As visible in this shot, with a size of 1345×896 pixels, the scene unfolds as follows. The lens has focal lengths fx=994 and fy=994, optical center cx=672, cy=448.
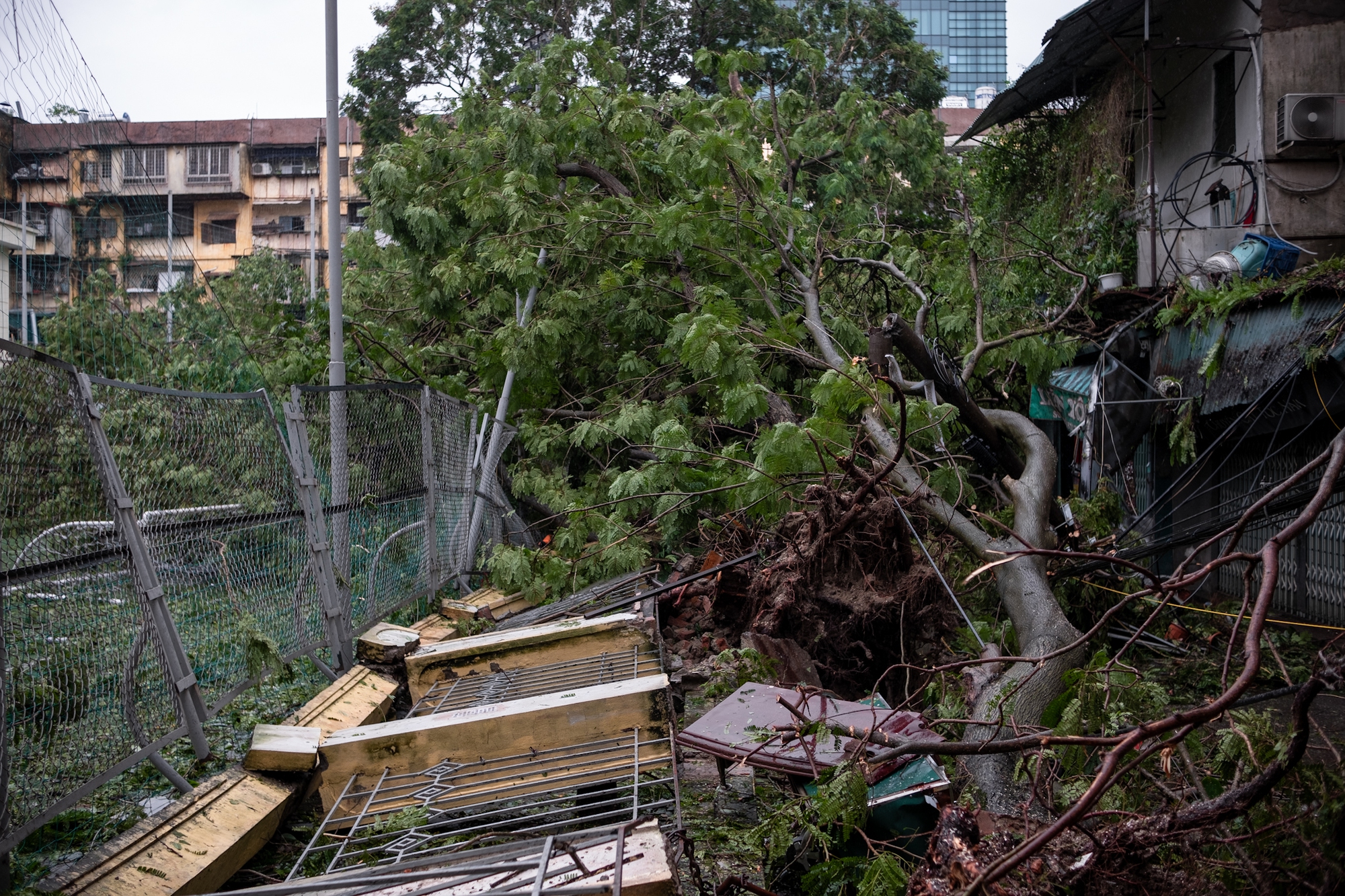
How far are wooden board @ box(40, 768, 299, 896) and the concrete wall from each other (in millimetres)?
9644

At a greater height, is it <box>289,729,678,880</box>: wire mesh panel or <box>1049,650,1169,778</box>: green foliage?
<box>1049,650,1169,778</box>: green foliage

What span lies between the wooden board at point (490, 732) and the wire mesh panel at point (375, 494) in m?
1.77

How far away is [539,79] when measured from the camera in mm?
10297

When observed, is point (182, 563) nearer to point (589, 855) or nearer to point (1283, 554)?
point (589, 855)

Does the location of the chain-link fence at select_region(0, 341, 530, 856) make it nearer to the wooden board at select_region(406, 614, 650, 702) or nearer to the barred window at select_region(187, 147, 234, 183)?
the wooden board at select_region(406, 614, 650, 702)

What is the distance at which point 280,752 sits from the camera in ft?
11.5

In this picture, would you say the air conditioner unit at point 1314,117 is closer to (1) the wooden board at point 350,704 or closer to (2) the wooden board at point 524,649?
(2) the wooden board at point 524,649

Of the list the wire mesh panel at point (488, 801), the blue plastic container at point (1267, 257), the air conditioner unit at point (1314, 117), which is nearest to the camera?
the wire mesh panel at point (488, 801)

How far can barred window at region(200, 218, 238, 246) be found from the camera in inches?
1325

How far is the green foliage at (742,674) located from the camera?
510 centimetres

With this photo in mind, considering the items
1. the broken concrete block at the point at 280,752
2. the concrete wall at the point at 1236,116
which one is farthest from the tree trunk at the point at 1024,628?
the concrete wall at the point at 1236,116

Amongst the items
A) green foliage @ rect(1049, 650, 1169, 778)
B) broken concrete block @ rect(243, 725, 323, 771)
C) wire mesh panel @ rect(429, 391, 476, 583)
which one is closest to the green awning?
wire mesh panel @ rect(429, 391, 476, 583)

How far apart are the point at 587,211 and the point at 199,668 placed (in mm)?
6457

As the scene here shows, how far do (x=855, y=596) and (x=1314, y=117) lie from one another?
7.29 meters
